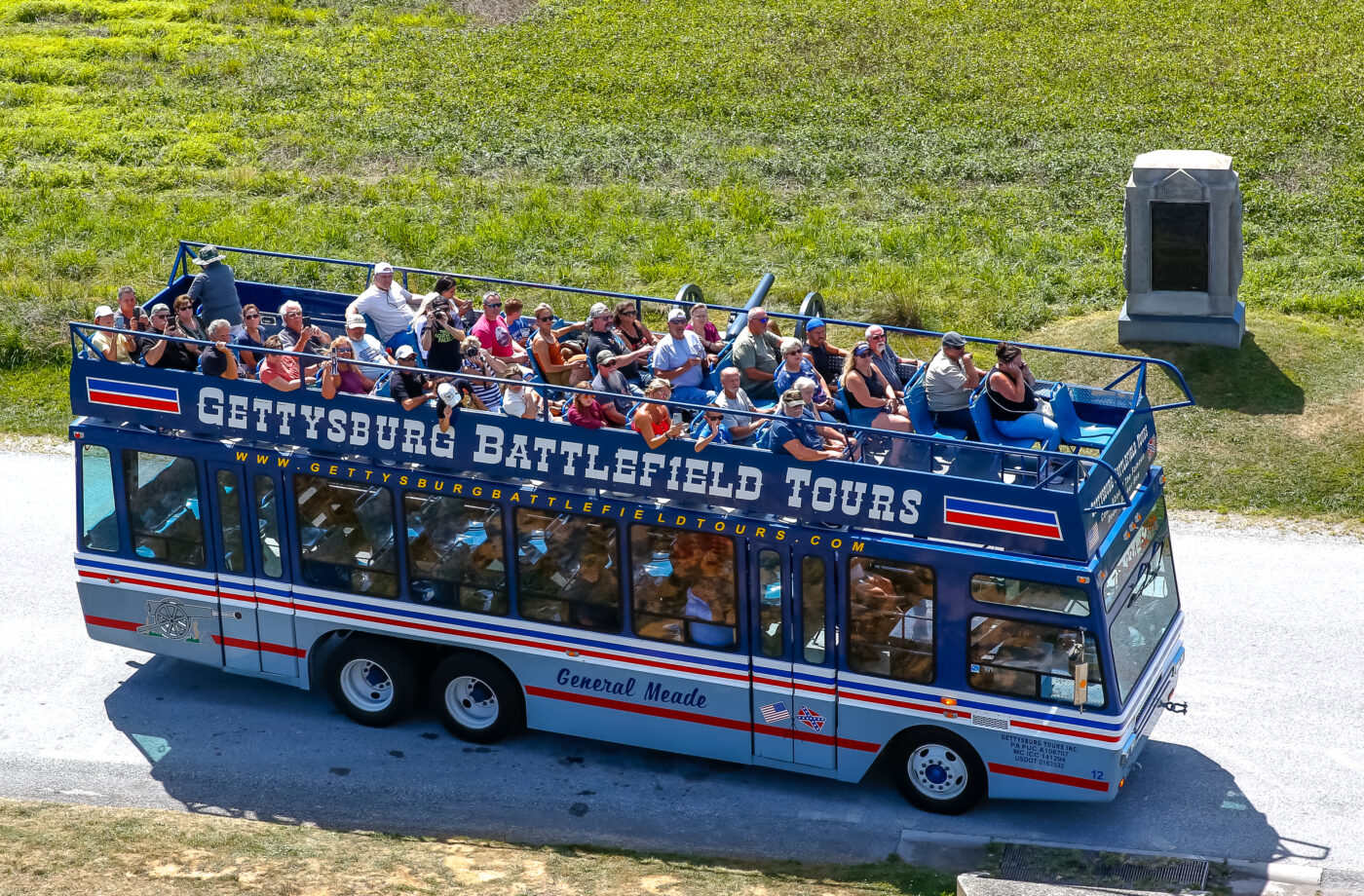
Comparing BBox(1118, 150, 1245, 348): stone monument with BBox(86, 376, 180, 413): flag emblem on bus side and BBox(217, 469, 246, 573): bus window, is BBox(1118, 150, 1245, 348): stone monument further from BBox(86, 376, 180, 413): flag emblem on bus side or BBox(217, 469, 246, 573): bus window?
BBox(86, 376, 180, 413): flag emblem on bus side

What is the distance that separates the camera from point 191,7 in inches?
1741

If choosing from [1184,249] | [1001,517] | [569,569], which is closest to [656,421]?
[569,569]

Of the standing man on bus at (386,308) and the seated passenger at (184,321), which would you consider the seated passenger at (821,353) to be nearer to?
the standing man on bus at (386,308)

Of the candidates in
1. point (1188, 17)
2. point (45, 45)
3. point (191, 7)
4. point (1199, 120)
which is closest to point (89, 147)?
point (45, 45)

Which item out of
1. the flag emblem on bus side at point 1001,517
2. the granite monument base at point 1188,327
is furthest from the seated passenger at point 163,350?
the granite monument base at point 1188,327

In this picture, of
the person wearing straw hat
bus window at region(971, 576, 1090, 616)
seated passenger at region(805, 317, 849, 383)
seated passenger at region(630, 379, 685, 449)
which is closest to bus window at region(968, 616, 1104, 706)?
bus window at region(971, 576, 1090, 616)

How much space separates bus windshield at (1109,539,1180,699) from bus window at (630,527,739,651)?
9.97 feet

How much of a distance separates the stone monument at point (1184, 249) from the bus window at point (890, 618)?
10836 millimetres

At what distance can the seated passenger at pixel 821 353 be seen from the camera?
14586mm

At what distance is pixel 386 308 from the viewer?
1566cm

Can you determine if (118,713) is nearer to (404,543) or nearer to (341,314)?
(404,543)

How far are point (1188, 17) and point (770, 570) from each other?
30667 mm

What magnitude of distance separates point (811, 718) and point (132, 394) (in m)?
6.69

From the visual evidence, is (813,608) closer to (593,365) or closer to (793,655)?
(793,655)
